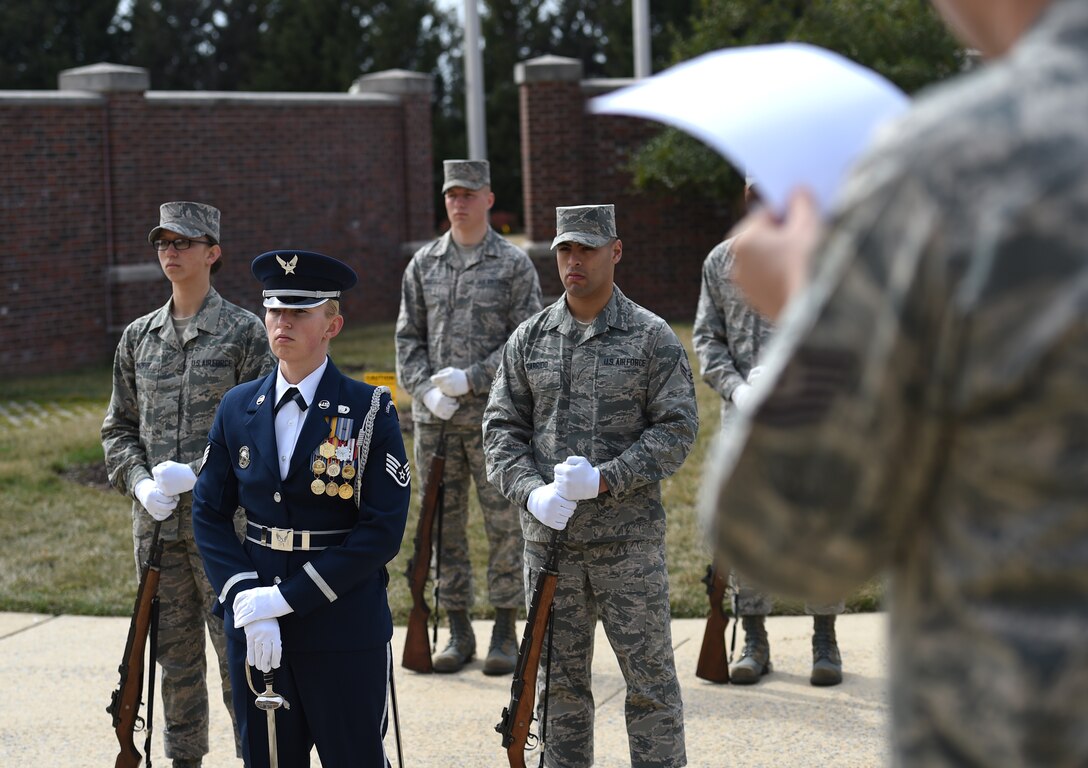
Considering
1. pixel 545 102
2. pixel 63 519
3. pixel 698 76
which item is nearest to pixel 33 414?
pixel 63 519

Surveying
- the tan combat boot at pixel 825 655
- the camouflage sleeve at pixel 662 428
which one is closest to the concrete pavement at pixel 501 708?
the tan combat boot at pixel 825 655

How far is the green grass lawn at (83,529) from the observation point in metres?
8.05

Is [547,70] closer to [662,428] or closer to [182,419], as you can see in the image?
[182,419]

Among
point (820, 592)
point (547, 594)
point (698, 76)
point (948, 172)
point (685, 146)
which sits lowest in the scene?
point (547, 594)

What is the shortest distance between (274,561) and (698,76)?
9.90ft

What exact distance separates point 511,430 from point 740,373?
69.2 inches

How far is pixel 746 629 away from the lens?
6.63m

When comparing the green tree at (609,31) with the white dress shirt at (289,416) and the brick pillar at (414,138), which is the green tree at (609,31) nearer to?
the brick pillar at (414,138)

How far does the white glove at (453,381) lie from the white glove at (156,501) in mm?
1846

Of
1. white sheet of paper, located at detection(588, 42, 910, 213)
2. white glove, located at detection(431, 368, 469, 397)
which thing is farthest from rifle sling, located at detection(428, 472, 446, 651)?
white sheet of paper, located at detection(588, 42, 910, 213)

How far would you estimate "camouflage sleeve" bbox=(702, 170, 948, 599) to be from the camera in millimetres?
1342

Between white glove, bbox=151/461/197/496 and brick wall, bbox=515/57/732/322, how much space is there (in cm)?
1285

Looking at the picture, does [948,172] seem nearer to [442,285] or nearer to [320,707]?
[320,707]

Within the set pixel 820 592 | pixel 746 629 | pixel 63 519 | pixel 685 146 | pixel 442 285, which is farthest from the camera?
pixel 685 146
